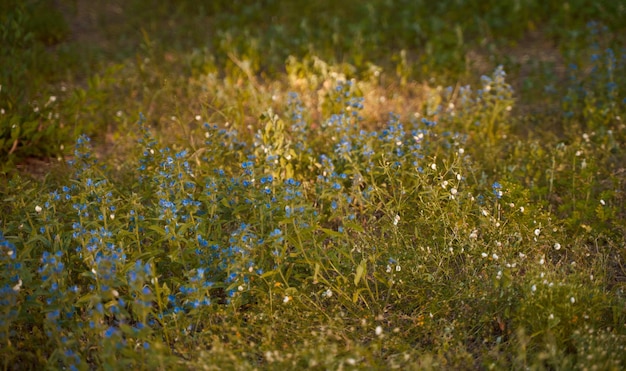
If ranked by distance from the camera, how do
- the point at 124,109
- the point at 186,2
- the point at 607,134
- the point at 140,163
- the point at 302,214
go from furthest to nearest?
the point at 186,2 < the point at 124,109 < the point at 607,134 < the point at 140,163 < the point at 302,214

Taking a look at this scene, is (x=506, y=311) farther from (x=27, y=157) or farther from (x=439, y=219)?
(x=27, y=157)

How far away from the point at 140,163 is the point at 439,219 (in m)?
1.85

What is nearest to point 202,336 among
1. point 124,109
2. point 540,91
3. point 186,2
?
point 124,109

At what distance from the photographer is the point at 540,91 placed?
5.71 meters

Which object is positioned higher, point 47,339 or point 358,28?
point 358,28

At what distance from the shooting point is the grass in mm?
2969

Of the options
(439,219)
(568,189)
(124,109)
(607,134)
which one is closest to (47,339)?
(439,219)

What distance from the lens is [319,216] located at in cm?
351

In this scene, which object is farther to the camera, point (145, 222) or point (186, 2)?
point (186, 2)

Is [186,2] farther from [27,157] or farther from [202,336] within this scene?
[202,336]

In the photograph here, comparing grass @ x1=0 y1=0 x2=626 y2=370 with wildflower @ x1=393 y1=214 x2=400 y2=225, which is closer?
grass @ x1=0 y1=0 x2=626 y2=370

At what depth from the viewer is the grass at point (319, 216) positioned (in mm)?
2969

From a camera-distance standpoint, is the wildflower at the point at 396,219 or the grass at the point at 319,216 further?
the wildflower at the point at 396,219

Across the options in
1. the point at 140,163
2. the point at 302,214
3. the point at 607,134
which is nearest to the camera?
the point at 302,214
